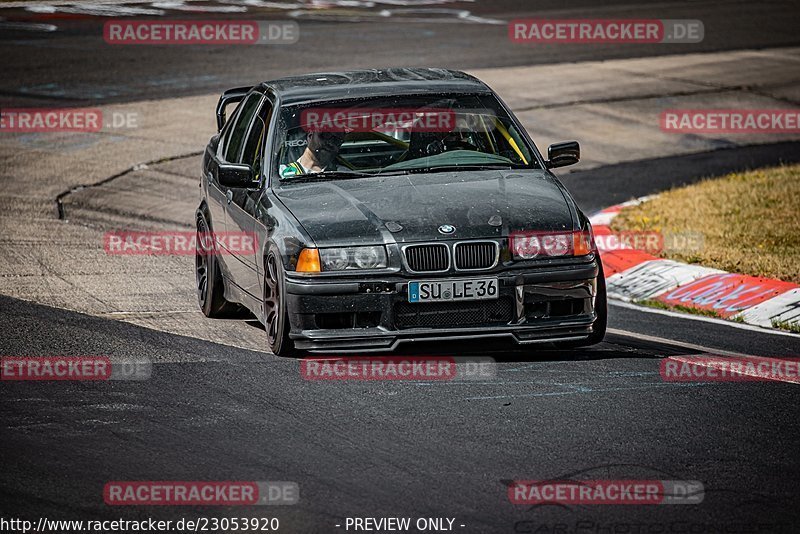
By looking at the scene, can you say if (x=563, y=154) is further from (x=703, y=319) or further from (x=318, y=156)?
(x=703, y=319)

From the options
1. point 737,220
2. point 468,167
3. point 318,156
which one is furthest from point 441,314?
point 737,220

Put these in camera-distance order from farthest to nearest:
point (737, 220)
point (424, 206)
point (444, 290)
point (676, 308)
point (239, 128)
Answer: point (737, 220)
point (676, 308)
point (239, 128)
point (424, 206)
point (444, 290)

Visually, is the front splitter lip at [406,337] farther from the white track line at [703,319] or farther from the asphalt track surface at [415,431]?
the white track line at [703,319]

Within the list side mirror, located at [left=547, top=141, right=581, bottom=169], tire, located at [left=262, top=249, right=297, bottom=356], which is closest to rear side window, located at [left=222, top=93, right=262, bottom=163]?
tire, located at [left=262, top=249, right=297, bottom=356]

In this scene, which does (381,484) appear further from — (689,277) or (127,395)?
(689,277)

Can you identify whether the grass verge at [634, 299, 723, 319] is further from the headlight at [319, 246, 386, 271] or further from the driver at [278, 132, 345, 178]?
the headlight at [319, 246, 386, 271]

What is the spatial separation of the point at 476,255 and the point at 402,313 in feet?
1.70

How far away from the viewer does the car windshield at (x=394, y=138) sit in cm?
879

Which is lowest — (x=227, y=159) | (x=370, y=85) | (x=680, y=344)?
(x=680, y=344)

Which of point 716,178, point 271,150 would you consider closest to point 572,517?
point 271,150

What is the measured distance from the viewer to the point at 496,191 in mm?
8234

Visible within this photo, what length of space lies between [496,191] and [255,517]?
10.7 ft

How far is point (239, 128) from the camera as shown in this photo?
1004 cm

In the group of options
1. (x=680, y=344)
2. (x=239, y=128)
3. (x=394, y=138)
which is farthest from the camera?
(x=239, y=128)
